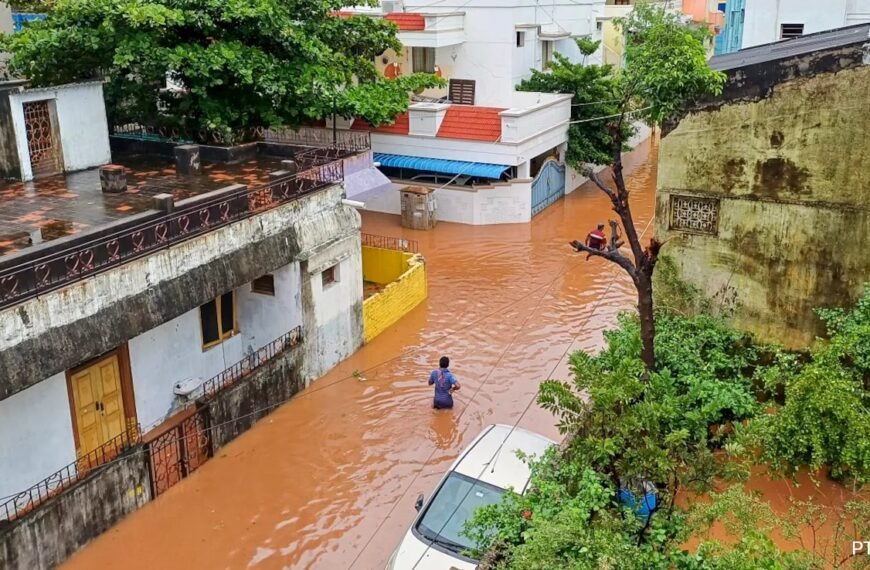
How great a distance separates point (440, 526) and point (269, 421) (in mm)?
5362

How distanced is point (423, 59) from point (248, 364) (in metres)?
17.1

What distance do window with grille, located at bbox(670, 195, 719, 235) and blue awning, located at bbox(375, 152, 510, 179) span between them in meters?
A: 12.0

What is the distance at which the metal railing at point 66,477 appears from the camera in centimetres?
1034

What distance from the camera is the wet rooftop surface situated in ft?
40.9

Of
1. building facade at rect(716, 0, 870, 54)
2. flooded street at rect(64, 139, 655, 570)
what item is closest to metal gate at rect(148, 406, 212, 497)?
flooded street at rect(64, 139, 655, 570)

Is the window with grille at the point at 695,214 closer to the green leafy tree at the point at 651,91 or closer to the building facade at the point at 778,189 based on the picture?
the building facade at the point at 778,189

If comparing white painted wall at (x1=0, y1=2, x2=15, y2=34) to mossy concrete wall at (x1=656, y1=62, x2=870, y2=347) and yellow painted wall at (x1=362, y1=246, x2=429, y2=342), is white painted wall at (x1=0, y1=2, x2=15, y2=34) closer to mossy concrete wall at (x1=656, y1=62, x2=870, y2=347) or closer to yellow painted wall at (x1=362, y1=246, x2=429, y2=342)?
yellow painted wall at (x1=362, y1=246, x2=429, y2=342)

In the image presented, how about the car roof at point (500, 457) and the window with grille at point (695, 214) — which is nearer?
the car roof at point (500, 457)

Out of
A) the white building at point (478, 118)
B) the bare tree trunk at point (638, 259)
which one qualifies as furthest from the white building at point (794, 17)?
the bare tree trunk at point (638, 259)

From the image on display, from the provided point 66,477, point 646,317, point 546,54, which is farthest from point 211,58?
point 546,54

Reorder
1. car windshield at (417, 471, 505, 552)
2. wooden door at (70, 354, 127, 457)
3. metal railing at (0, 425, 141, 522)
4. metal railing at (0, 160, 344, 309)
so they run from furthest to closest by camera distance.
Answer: wooden door at (70, 354, 127, 457) → metal railing at (0, 425, 141, 522) → metal railing at (0, 160, 344, 309) → car windshield at (417, 471, 505, 552)

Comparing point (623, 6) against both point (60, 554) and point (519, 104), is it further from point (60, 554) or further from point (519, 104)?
point (60, 554)

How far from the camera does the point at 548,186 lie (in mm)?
27094

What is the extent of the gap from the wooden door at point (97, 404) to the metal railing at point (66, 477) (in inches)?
6.0
